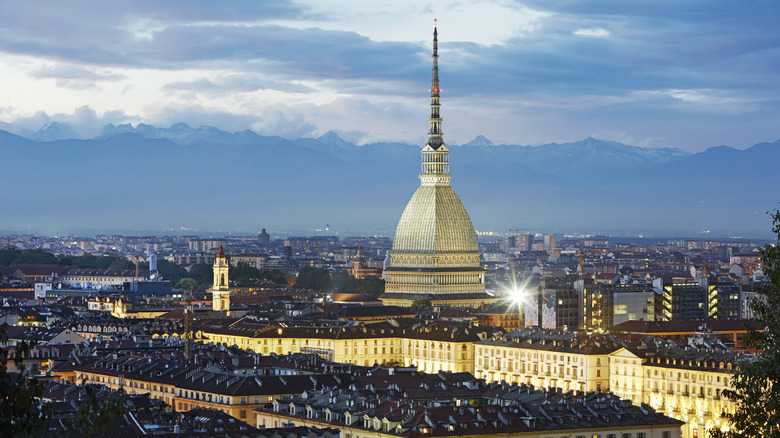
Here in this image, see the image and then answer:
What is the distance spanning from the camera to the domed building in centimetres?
14438

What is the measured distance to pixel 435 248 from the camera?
14700 centimetres

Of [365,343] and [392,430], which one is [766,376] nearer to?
[392,430]

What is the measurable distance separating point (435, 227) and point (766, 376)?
392ft

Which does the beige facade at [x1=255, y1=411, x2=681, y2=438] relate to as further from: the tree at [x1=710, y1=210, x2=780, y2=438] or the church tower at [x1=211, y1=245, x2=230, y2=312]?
the church tower at [x1=211, y1=245, x2=230, y2=312]

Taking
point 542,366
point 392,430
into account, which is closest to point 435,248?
point 542,366

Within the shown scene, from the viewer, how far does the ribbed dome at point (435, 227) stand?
147750 mm

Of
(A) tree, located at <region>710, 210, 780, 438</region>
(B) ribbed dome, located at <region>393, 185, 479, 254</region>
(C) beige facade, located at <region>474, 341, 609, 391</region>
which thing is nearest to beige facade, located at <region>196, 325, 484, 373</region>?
(C) beige facade, located at <region>474, 341, 609, 391</region>

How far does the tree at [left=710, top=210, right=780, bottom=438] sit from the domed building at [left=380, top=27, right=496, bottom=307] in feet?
365

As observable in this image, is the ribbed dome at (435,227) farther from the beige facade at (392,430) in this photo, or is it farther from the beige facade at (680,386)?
the beige facade at (392,430)

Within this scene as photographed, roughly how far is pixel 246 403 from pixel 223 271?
59.8m

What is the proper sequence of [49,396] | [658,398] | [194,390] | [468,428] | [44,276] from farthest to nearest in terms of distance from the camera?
[44,276]
[658,398]
[194,390]
[49,396]
[468,428]

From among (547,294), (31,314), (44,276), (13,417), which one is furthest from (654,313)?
(13,417)

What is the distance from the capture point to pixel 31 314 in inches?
4523

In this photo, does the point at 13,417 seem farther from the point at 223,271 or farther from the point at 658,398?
the point at 223,271
